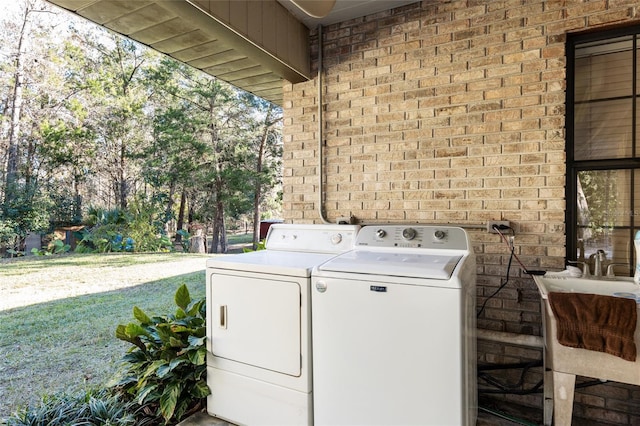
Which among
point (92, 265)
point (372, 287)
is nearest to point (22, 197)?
point (92, 265)

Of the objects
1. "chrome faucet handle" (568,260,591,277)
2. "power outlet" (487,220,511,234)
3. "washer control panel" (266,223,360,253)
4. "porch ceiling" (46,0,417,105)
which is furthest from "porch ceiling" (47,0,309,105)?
"chrome faucet handle" (568,260,591,277)

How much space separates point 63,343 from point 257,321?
2.57 metres

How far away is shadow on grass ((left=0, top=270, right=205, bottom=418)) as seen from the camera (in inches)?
100

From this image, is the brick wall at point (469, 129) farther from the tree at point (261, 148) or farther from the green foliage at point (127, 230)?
the tree at point (261, 148)

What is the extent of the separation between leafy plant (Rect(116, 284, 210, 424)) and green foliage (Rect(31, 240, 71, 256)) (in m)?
4.82

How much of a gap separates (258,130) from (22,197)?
522 centimetres

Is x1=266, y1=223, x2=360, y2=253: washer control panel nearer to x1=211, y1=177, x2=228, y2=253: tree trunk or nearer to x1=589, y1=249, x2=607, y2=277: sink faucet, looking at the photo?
x1=589, y1=249, x2=607, y2=277: sink faucet

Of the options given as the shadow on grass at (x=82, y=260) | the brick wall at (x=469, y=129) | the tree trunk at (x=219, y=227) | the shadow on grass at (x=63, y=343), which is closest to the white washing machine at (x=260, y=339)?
the brick wall at (x=469, y=129)

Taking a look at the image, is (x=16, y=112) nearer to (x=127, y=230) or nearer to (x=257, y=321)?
(x=127, y=230)

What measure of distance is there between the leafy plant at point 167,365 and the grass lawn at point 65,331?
0.61 meters

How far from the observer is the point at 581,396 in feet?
6.97

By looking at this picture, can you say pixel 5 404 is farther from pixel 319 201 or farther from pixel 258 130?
pixel 258 130

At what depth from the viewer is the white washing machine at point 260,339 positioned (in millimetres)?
1812

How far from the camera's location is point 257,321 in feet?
6.26
